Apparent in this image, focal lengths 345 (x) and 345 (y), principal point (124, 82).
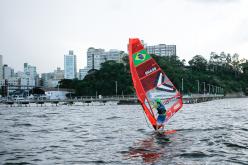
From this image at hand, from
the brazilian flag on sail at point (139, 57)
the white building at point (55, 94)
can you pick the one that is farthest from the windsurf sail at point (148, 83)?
the white building at point (55, 94)

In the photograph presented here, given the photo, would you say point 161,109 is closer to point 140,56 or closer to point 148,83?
point 148,83

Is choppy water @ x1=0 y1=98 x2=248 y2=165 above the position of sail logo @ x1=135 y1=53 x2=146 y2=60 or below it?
below

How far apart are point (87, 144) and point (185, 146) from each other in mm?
4854

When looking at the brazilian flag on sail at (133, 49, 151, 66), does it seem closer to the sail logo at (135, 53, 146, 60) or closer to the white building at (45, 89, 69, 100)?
the sail logo at (135, 53, 146, 60)

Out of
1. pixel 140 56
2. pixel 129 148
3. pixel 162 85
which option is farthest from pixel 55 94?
pixel 129 148

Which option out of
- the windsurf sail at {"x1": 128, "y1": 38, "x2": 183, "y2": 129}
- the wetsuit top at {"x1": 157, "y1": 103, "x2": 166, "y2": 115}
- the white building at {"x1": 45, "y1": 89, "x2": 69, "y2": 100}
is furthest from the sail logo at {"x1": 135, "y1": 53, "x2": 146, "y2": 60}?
the white building at {"x1": 45, "y1": 89, "x2": 69, "y2": 100}

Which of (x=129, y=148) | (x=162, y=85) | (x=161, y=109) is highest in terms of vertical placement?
(x=162, y=85)

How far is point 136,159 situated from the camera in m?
13.5

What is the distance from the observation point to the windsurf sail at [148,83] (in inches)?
750

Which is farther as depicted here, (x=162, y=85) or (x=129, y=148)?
(x=162, y=85)

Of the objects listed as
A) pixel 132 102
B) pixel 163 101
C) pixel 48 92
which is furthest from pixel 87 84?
pixel 163 101

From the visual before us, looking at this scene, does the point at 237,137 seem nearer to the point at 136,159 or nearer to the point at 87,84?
the point at 136,159

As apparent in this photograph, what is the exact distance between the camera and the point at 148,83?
1942 cm

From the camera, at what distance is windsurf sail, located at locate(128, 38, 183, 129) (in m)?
19.0
